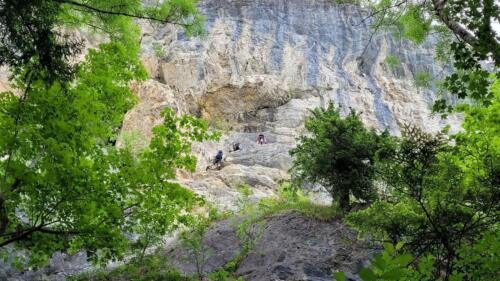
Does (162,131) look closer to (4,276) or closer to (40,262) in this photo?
(40,262)

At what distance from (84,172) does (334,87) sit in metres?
32.8

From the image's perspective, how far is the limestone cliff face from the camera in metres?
34.3

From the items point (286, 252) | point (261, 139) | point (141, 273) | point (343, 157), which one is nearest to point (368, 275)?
point (286, 252)

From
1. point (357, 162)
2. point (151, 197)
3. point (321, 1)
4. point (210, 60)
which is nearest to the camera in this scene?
point (151, 197)

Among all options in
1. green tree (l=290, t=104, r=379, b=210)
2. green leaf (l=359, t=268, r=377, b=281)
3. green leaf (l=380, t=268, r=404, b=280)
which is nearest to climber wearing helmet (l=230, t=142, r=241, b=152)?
green tree (l=290, t=104, r=379, b=210)

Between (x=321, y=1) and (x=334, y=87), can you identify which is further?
(x=321, y=1)

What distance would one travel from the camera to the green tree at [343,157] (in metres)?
13.1

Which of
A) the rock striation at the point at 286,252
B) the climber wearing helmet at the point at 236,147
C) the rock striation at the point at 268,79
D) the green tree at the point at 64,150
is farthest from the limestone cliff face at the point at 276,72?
the green tree at the point at 64,150

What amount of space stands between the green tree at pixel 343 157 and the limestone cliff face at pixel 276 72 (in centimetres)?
1469

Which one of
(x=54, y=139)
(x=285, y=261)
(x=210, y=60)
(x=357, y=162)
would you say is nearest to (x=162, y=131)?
(x=54, y=139)

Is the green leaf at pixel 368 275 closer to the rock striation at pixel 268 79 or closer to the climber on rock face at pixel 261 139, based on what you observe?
the rock striation at pixel 268 79

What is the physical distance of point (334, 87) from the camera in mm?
37031

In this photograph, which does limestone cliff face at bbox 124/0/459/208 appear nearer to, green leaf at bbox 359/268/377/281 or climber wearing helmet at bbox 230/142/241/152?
climber wearing helmet at bbox 230/142/241/152

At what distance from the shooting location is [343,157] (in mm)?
13375
